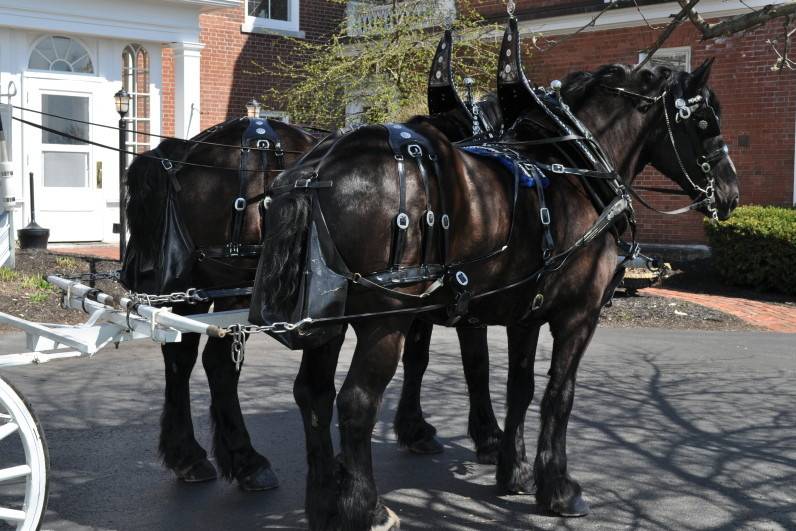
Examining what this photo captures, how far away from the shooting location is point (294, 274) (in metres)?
3.94

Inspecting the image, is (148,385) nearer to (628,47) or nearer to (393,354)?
(393,354)

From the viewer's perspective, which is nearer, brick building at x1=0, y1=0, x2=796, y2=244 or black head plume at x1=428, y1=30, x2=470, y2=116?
black head plume at x1=428, y1=30, x2=470, y2=116

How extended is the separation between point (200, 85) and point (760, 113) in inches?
382

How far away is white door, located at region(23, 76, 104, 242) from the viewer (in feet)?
49.0

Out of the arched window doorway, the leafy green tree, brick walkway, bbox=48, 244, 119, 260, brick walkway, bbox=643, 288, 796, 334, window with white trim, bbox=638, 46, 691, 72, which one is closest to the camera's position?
brick walkway, bbox=643, 288, 796, 334

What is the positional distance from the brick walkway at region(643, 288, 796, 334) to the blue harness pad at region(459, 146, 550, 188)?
7565mm

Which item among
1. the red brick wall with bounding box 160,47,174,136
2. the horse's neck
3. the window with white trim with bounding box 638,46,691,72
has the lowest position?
the horse's neck

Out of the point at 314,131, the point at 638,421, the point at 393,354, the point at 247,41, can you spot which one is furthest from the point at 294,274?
the point at 247,41

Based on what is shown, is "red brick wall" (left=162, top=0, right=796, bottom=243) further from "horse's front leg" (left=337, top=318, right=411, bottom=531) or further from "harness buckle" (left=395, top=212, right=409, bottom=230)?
"horse's front leg" (left=337, top=318, right=411, bottom=531)

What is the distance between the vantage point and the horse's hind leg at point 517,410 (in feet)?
16.9

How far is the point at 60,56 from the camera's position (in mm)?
15219

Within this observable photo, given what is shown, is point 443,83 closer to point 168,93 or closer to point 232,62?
point 168,93

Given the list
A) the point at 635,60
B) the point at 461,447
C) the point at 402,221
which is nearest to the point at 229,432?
the point at 461,447

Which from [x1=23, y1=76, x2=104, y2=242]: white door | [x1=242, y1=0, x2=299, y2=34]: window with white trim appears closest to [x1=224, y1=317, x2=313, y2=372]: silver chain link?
[x1=23, y1=76, x2=104, y2=242]: white door
